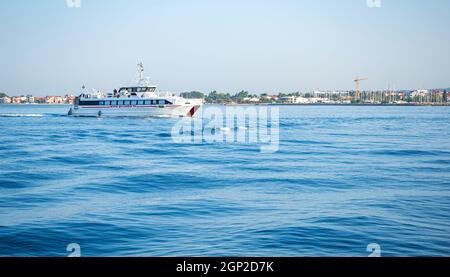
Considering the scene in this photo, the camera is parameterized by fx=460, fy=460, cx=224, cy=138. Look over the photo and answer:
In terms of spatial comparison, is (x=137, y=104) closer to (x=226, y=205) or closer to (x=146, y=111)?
(x=146, y=111)

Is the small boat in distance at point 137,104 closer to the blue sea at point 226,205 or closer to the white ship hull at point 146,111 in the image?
the white ship hull at point 146,111

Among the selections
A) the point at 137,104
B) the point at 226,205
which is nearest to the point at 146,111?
the point at 137,104

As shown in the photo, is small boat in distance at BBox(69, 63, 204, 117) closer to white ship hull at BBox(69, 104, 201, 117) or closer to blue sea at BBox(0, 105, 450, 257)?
white ship hull at BBox(69, 104, 201, 117)

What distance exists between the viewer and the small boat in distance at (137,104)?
5431 cm

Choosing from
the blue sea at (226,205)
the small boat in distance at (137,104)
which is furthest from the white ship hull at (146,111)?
the blue sea at (226,205)

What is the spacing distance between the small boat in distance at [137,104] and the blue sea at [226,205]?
34.5 metres

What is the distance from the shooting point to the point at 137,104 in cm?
5522

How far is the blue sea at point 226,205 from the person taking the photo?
6.30 m

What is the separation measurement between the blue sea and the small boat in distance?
113 ft

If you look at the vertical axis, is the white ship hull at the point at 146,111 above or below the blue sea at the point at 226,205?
above

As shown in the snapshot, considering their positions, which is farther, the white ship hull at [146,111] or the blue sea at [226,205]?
the white ship hull at [146,111]
